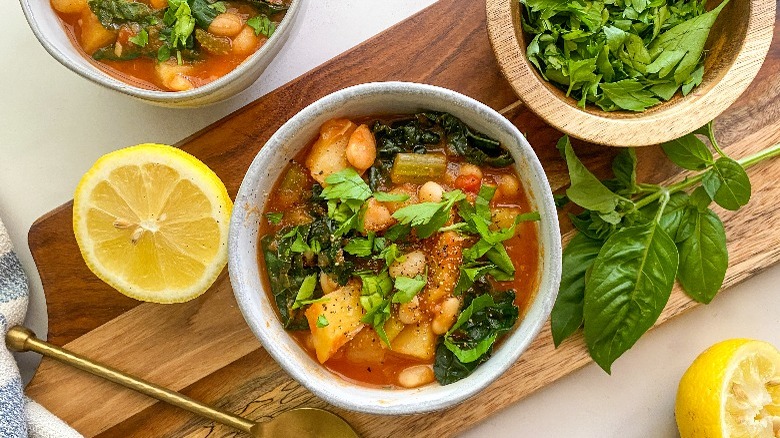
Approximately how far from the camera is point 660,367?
9.53ft

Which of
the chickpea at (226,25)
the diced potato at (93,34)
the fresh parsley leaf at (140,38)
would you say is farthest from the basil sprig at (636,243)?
the diced potato at (93,34)

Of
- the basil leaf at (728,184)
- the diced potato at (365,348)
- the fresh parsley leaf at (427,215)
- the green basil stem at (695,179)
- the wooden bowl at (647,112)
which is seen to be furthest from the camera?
the green basil stem at (695,179)

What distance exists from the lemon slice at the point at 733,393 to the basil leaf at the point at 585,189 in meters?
0.64

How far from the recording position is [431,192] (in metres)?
2.25

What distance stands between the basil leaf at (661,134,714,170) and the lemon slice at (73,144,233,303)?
1.45 m

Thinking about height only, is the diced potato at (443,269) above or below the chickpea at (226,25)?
below

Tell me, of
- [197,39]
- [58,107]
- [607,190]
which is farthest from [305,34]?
[607,190]

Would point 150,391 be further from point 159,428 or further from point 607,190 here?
point 607,190

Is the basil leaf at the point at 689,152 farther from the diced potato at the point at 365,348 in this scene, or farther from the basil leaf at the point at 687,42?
the diced potato at the point at 365,348

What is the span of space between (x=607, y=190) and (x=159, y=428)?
173cm

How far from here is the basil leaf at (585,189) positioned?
2514 mm

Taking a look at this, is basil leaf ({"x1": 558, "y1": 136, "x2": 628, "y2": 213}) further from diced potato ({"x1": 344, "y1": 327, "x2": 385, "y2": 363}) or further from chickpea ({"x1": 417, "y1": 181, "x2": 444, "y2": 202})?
diced potato ({"x1": 344, "y1": 327, "x2": 385, "y2": 363})

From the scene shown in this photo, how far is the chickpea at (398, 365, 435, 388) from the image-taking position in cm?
234

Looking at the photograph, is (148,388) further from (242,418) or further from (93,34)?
(93,34)
